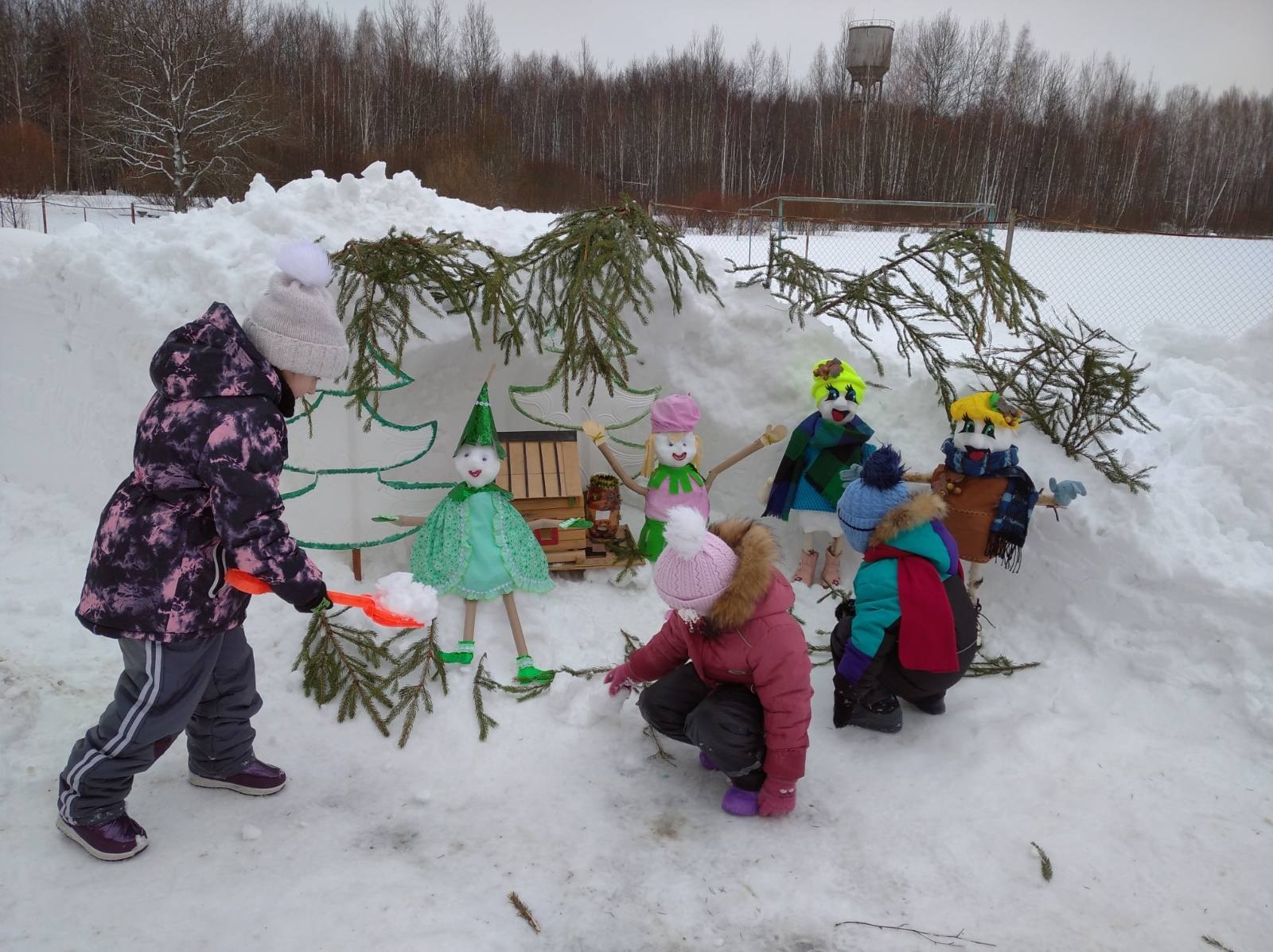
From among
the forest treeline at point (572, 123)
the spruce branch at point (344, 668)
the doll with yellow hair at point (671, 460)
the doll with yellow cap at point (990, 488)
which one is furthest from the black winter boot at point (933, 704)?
the forest treeline at point (572, 123)

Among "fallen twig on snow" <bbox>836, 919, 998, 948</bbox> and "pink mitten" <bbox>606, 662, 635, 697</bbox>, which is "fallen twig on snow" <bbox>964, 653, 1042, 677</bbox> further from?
"pink mitten" <bbox>606, 662, 635, 697</bbox>

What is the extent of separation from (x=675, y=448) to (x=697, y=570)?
5.05 ft

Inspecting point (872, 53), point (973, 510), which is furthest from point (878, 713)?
point (872, 53)

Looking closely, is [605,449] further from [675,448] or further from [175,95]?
[175,95]

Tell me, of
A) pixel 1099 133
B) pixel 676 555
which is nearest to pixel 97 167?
pixel 676 555

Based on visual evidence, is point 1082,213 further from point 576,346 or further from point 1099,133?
point 576,346

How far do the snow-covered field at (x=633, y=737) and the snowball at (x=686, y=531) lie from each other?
38.6 inches

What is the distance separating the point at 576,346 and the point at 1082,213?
20.7 meters

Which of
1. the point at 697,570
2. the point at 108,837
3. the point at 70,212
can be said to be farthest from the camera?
the point at 70,212

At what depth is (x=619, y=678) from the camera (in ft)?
10.3

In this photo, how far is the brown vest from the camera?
3.84 meters

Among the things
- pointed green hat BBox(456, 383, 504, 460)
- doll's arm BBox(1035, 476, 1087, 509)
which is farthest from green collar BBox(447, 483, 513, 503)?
doll's arm BBox(1035, 476, 1087, 509)

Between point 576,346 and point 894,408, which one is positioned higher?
point 576,346

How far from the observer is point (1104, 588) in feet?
12.2
